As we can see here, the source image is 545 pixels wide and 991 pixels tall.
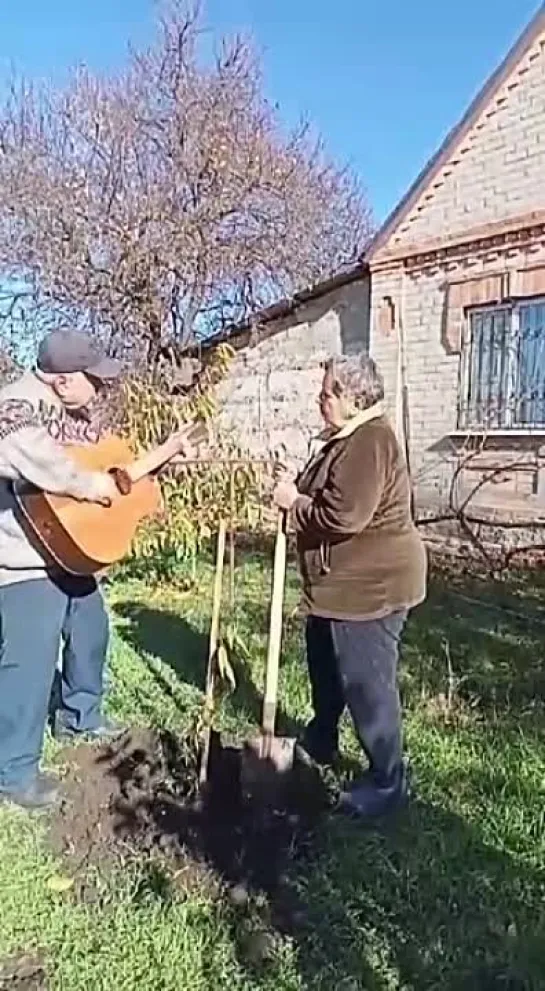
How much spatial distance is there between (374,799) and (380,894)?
63 cm

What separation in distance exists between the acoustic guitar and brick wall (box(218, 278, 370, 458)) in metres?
6.90

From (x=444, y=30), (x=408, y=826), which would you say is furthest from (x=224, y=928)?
(x=444, y=30)

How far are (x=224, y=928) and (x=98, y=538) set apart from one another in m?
1.62

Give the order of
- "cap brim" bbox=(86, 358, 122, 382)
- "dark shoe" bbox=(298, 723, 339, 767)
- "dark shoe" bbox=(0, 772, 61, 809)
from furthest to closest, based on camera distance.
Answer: "dark shoe" bbox=(298, 723, 339, 767)
"cap brim" bbox=(86, 358, 122, 382)
"dark shoe" bbox=(0, 772, 61, 809)

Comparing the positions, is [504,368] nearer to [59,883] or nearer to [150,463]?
[150,463]

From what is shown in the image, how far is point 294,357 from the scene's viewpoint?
45.1ft

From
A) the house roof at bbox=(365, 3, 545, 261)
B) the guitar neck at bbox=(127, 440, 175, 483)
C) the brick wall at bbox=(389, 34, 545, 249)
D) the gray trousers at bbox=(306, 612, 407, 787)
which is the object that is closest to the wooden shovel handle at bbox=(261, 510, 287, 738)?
the gray trousers at bbox=(306, 612, 407, 787)

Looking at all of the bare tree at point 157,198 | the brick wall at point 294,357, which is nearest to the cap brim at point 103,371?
the brick wall at point 294,357

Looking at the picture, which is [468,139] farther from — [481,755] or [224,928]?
[224,928]

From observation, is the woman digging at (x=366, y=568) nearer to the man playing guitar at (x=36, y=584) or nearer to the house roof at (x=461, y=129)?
the man playing guitar at (x=36, y=584)

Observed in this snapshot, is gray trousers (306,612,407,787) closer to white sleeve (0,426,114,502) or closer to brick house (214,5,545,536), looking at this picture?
white sleeve (0,426,114,502)

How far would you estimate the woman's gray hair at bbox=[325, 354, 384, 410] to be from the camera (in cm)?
400

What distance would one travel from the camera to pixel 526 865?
3.51 meters

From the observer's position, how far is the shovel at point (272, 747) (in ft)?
13.0
